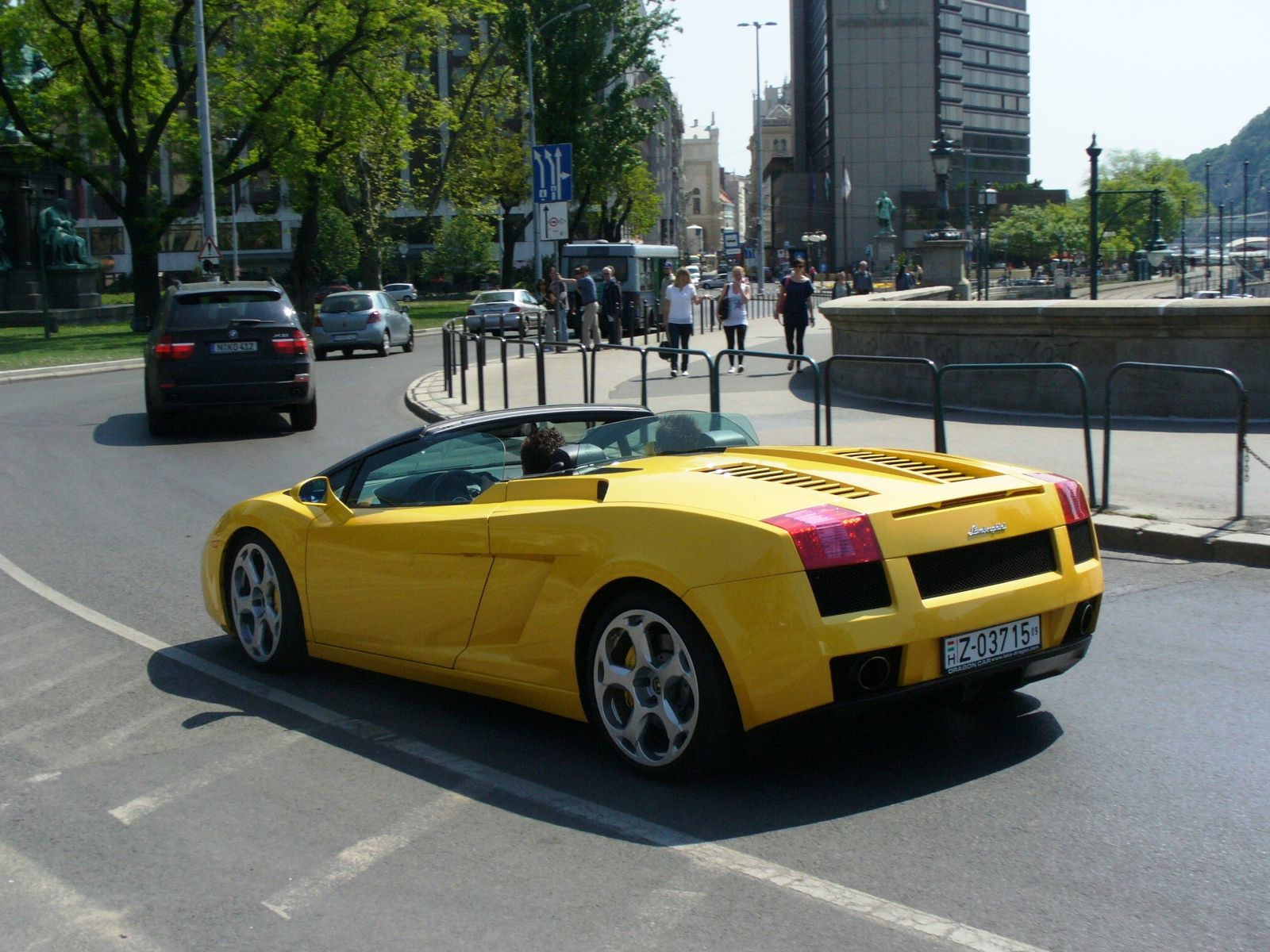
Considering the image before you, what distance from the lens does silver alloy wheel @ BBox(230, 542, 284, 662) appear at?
21.4ft

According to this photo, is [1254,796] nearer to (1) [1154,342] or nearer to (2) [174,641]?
(2) [174,641]

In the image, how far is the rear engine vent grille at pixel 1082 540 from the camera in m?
5.07

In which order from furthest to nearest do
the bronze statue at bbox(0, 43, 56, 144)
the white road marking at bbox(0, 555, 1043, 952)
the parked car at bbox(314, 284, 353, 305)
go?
the parked car at bbox(314, 284, 353, 305), the bronze statue at bbox(0, 43, 56, 144), the white road marking at bbox(0, 555, 1043, 952)

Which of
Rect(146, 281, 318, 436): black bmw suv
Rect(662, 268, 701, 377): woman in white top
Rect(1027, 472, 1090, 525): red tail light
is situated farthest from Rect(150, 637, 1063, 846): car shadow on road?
Rect(662, 268, 701, 377): woman in white top

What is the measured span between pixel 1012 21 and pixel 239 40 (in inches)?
5676

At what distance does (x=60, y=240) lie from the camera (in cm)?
4891

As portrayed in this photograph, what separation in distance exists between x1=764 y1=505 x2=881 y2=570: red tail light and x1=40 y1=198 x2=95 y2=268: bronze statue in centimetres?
4843

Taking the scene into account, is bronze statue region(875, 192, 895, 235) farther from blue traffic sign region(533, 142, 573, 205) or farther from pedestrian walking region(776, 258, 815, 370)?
pedestrian walking region(776, 258, 815, 370)

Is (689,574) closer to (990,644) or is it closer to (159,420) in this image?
(990,644)

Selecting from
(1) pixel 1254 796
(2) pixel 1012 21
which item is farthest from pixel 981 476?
(2) pixel 1012 21

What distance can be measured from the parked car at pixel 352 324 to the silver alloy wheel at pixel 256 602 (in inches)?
1107

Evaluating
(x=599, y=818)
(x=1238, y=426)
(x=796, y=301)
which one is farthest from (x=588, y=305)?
(x=599, y=818)

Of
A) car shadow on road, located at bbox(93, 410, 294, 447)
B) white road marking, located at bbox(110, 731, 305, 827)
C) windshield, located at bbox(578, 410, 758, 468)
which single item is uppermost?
windshield, located at bbox(578, 410, 758, 468)

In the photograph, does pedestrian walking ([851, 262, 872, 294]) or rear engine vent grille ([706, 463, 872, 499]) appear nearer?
rear engine vent grille ([706, 463, 872, 499])
